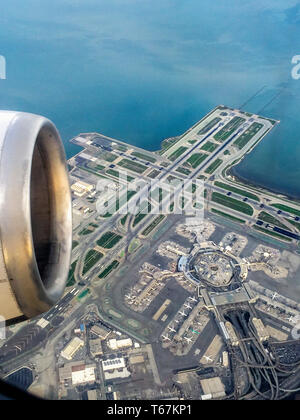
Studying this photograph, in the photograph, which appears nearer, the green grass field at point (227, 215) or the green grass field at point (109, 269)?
the green grass field at point (109, 269)

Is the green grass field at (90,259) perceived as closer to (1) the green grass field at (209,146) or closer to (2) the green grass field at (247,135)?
(1) the green grass field at (209,146)

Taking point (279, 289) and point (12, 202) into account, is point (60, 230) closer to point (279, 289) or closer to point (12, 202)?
point (12, 202)

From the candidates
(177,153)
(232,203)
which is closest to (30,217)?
(232,203)

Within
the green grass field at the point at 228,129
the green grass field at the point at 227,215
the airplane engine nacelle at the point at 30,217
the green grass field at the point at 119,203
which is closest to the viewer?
the airplane engine nacelle at the point at 30,217

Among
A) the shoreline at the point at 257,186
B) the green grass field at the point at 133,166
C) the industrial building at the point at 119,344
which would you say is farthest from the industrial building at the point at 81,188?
the industrial building at the point at 119,344

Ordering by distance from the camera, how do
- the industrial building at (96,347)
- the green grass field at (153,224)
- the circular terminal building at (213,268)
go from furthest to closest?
the green grass field at (153,224)
the circular terminal building at (213,268)
the industrial building at (96,347)

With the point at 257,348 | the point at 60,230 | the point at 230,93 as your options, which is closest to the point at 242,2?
the point at 230,93

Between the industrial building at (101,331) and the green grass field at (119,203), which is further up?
the green grass field at (119,203)
